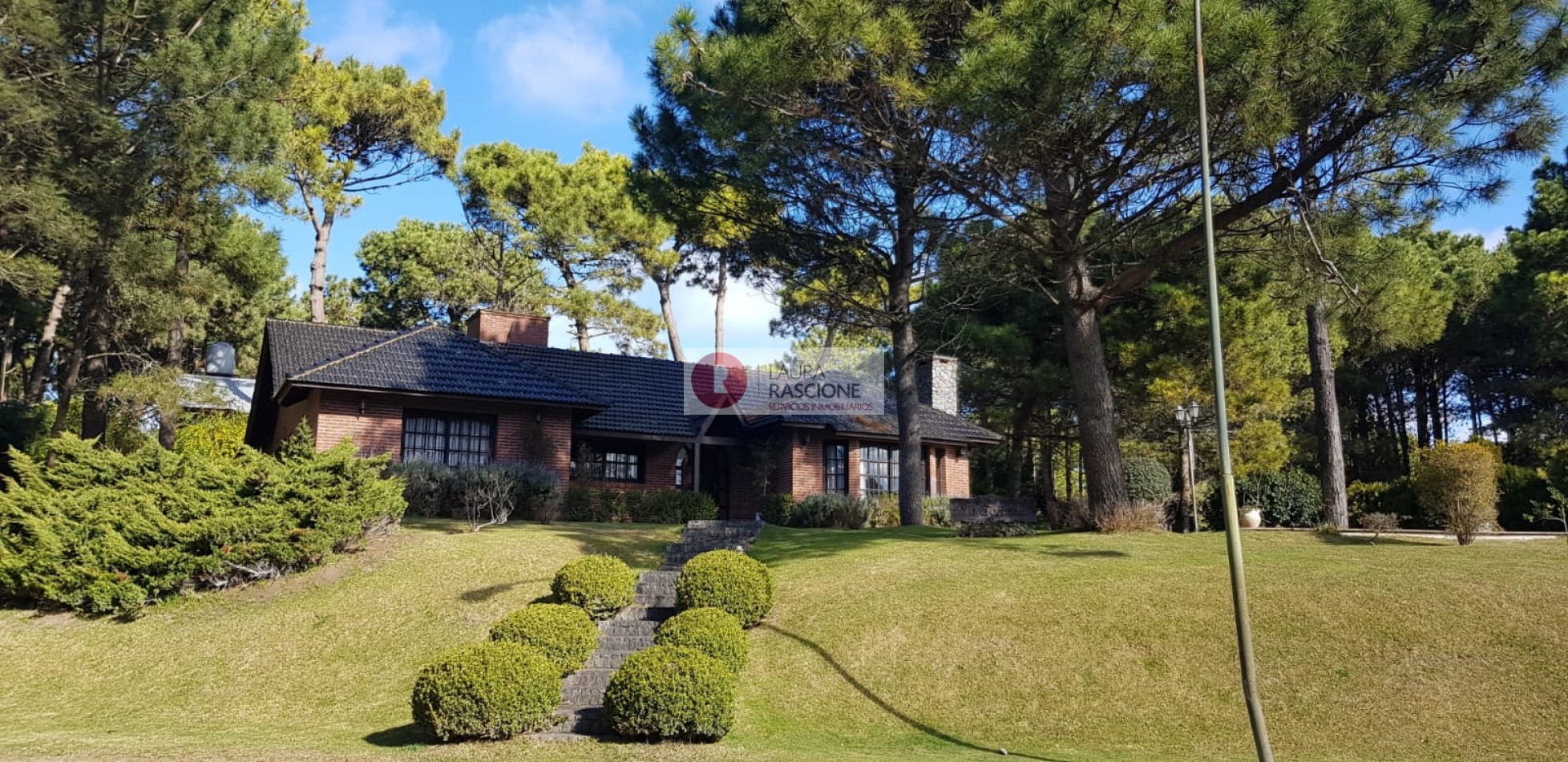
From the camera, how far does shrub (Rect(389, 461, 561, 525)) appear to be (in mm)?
19203

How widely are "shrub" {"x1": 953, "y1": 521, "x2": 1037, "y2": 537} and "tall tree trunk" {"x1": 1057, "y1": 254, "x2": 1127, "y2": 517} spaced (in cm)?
118

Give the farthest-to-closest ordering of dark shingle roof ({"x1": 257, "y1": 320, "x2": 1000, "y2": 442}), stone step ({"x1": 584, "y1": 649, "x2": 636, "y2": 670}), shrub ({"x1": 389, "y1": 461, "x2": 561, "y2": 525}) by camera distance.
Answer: dark shingle roof ({"x1": 257, "y1": 320, "x2": 1000, "y2": 442})
shrub ({"x1": 389, "y1": 461, "x2": 561, "y2": 525})
stone step ({"x1": 584, "y1": 649, "x2": 636, "y2": 670})

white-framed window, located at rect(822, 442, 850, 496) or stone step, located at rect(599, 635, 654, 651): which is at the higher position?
white-framed window, located at rect(822, 442, 850, 496)

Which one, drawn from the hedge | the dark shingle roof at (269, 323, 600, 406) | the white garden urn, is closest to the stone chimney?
the hedge

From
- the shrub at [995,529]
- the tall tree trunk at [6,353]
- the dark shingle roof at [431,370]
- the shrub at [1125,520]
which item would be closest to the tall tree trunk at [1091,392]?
the shrub at [1125,520]

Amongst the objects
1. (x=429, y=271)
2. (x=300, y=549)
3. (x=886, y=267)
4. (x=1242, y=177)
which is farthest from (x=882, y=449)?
(x=429, y=271)

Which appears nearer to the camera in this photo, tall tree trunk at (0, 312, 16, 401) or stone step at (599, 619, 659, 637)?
stone step at (599, 619, 659, 637)

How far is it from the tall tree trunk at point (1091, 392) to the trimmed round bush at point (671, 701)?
909 cm

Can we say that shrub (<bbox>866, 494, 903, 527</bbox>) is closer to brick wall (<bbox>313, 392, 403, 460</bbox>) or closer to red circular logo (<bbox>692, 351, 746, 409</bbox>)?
red circular logo (<bbox>692, 351, 746, 409</bbox>)

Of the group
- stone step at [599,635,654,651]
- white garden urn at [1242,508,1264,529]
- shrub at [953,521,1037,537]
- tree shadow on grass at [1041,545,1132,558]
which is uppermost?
white garden urn at [1242,508,1264,529]

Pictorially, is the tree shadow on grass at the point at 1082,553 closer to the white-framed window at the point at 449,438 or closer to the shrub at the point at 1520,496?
the shrub at the point at 1520,496

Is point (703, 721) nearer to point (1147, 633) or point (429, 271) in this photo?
point (1147, 633)

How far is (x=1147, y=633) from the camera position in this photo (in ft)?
35.3

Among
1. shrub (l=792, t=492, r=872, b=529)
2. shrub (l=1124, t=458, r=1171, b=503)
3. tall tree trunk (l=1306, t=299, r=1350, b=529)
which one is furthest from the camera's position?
shrub (l=792, t=492, r=872, b=529)
